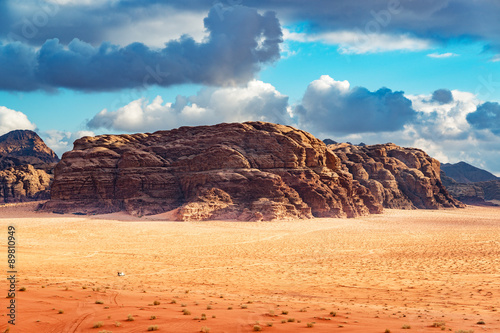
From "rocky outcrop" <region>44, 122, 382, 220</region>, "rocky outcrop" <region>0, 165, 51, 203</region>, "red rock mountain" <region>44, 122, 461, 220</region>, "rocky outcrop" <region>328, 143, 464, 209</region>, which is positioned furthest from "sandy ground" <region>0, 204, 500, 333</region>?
"rocky outcrop" <region>328, 143, 464, 209</region>

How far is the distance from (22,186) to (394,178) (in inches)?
3264

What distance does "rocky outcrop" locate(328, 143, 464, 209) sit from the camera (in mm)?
99250

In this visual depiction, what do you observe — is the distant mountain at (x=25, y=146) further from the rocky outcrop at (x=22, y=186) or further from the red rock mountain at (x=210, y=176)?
the red rock mountain at (x=210, y=176)

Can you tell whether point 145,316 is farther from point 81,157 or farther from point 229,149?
point 81,157

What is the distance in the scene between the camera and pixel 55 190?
69.6 m

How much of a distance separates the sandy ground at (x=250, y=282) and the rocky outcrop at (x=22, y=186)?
49.3 metres

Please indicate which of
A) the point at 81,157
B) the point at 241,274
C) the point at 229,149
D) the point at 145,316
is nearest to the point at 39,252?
the point at 241,274

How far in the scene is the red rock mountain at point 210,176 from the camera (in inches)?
2468

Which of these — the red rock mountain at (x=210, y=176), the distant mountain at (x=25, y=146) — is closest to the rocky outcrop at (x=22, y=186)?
the red rock mountain at (x=210, y=176)

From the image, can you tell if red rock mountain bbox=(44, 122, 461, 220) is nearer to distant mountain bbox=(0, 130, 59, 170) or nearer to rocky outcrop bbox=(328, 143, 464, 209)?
rocky outcrop bbox=(328, 143, 464, 209)

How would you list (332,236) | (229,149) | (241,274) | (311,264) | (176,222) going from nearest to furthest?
(241,274)
(311,264)
(332,236)
(176,222)
(229,149)

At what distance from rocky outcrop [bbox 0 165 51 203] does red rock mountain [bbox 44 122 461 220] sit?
22920mm

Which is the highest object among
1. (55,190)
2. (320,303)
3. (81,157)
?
(81,157)

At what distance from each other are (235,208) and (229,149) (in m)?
10.8
